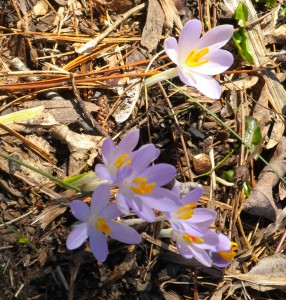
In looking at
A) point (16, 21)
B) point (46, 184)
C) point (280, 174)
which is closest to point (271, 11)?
point (280, 174)

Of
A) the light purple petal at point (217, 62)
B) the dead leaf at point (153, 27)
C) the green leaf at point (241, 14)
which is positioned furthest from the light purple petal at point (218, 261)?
the green leaf at point (241, 14)

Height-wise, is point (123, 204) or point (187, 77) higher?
point (187, 77)

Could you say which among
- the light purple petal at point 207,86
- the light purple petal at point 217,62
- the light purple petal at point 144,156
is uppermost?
the light purple petal at point 217,62

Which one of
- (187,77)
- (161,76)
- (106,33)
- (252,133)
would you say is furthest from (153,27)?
(252,133)

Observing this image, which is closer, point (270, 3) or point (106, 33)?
point (106, 33)

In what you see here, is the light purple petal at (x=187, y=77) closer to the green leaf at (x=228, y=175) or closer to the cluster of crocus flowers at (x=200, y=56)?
the cluster of crocus flowers at (x=200, y=56)

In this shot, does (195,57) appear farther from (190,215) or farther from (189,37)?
(190,215)

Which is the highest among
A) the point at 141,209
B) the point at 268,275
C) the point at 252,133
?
the point at 141,209

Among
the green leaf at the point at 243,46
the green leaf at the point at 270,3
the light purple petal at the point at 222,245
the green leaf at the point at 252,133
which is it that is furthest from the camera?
the green leaf at the point at 270,3
